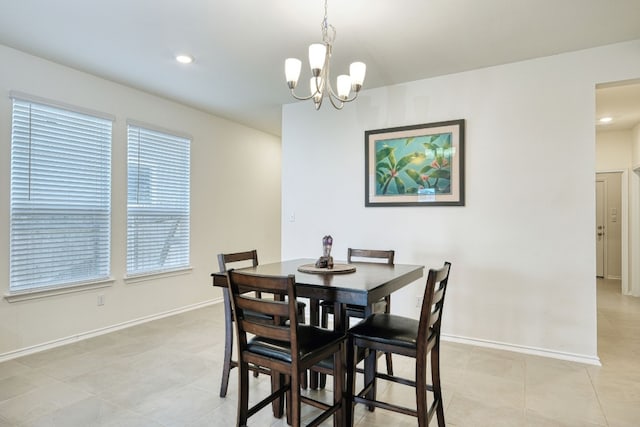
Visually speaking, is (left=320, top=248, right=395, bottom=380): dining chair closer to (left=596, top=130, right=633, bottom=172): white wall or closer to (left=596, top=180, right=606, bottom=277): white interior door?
(left=596, top=130, right=633, bottom=172): white wall

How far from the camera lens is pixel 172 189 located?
4.48 meters

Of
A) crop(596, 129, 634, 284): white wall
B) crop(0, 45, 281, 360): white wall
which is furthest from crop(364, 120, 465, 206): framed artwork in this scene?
crop(596, 129, 634, 284): white wall

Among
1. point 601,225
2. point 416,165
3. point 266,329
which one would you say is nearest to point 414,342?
point 266,329

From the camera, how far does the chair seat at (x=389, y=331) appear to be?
1.87 m

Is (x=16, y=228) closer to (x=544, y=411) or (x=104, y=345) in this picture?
(x=104, y=345)

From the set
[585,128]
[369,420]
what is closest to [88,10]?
[369,420]

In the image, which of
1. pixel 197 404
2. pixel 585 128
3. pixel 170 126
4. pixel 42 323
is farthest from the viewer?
pixel 170 126

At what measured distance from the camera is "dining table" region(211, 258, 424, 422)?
70.6 inches

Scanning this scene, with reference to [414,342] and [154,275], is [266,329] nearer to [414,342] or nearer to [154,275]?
[414,342]

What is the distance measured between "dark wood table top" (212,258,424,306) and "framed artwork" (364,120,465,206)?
1.29 m

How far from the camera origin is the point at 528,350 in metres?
3.21

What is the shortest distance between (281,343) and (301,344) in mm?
97

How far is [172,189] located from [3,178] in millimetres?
1648

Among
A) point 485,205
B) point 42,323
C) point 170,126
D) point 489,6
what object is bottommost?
point 42,323
